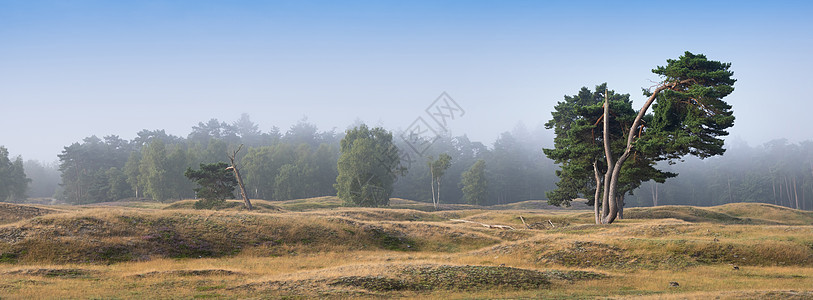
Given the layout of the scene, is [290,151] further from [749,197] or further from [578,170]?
[749,197]

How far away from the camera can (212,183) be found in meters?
54.8

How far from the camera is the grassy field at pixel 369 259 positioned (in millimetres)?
17375

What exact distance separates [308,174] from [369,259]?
3210 inches

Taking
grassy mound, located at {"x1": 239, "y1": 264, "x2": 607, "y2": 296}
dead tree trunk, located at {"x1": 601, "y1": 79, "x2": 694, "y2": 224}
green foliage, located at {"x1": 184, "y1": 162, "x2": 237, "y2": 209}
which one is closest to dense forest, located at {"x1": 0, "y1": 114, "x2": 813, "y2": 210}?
green foliage, located at {"x1": 184, "y1": 162, "x2": 237, "y2": 209}

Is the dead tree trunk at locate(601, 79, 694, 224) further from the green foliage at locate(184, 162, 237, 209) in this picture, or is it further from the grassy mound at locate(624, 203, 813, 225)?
the green foliage at locate(184, 162, 237, 209)

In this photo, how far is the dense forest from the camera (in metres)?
98.0

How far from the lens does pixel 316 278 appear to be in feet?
61.5

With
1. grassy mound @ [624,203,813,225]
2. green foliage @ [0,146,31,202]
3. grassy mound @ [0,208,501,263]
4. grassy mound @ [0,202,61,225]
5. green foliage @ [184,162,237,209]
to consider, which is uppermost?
green foliage @ [0,146,31,202]

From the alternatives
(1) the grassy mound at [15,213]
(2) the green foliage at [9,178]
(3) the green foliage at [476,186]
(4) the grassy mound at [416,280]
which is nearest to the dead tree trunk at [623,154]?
(4) the grassy mound at [416,280]

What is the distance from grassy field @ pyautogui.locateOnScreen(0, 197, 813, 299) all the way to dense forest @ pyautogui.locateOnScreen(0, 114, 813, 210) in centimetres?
5540

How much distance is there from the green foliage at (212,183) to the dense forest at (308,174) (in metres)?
39.2

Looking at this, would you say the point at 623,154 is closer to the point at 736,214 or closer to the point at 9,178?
the point at 736,214

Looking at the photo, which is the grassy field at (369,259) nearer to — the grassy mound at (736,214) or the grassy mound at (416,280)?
the grassy mound at (416,280)

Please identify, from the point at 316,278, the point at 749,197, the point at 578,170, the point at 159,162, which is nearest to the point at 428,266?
the point at 316,278
